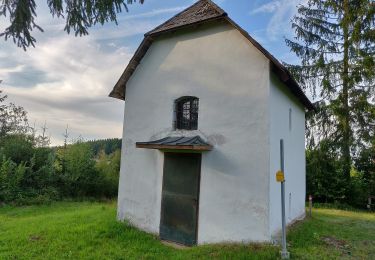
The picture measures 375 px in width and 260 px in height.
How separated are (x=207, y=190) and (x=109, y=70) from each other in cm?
679

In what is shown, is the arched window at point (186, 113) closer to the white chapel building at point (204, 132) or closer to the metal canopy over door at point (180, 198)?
the white chapel building at point (204, 132)

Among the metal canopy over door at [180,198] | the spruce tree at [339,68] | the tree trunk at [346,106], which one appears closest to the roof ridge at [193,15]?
the metal canopy over door at [180,198]

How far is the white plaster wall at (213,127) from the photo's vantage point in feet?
25.3

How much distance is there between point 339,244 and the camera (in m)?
8.12

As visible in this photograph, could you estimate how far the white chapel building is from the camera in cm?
774

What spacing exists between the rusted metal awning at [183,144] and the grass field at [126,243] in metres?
2.46

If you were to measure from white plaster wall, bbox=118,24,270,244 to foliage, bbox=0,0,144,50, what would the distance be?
290 centimetres

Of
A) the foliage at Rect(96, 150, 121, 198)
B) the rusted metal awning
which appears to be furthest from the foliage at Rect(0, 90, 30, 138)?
the rusted metal awning

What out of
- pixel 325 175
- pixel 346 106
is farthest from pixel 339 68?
pixel 325 175

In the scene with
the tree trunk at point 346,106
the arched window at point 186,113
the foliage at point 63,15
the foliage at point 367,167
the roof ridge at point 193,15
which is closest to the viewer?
the foliage at point 63,15

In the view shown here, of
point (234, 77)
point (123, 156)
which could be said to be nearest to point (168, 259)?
point (123, 156)

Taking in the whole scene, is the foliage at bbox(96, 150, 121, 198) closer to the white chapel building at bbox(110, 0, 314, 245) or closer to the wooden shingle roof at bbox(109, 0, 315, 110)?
the wooden shingle roof at bbox(109, 0, 315, 110)

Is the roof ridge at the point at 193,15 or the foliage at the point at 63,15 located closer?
the foliage at the point at 63,15

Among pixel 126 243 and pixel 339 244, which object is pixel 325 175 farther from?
pixel 126 243
